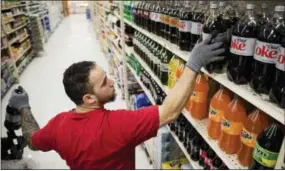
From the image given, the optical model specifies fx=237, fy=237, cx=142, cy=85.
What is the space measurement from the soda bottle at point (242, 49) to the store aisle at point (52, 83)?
2.00 meters

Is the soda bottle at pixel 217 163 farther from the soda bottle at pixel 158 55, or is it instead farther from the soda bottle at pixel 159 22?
the soda bottle at pixel 159 22

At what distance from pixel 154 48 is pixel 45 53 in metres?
7.12

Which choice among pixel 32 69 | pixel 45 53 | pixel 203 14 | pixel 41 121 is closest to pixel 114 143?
pixel 203 14

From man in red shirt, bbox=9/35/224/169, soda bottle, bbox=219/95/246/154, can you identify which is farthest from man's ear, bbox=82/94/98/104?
soda bottle, bbox=219/95/246/154

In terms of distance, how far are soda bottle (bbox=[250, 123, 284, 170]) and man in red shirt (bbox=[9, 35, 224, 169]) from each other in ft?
1.38

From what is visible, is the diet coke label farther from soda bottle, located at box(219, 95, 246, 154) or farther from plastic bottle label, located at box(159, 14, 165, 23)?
plastic bottle label, located at box(159, 14, 165, 23)

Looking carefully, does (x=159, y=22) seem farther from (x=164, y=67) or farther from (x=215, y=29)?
(x=215, y=29)

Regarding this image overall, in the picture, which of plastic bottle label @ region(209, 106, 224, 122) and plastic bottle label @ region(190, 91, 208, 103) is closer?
plastic bottle label @ region(209, 106, 224, 122)

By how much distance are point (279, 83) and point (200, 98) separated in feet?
2.32

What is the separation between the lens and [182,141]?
192cm

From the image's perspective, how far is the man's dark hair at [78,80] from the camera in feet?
4.15

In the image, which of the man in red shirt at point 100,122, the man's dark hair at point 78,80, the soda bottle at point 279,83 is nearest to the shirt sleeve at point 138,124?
the man in red shirt at point 100,122

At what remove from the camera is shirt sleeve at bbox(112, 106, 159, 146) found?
124 cm

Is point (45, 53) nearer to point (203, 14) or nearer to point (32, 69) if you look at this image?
point (32, 69)
